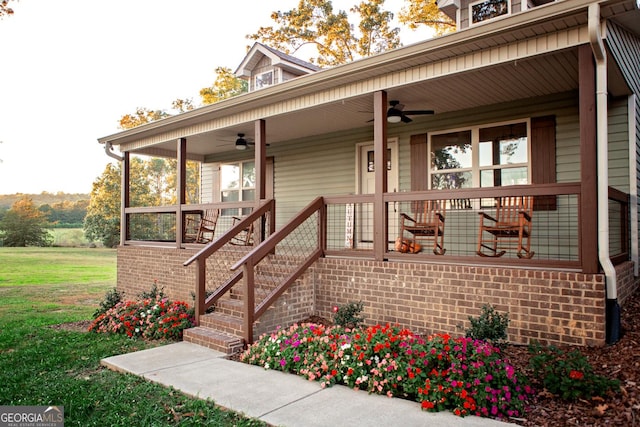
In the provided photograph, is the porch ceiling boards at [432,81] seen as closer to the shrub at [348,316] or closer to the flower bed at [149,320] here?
the shrub at [348,316]

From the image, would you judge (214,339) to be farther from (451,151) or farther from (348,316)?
(451,151)

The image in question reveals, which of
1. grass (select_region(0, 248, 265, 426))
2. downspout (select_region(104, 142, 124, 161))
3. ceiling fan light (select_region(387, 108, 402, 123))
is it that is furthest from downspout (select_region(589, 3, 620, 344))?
downspout (select_region(104, 142, 124, 161))

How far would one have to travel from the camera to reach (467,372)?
3281 millimetres

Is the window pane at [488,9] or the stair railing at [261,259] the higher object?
the window pane at [488,9]

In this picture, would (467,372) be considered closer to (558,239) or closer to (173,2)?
(558,239)

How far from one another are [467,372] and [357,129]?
5.84m

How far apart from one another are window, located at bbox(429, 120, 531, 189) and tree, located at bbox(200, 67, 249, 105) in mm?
18002

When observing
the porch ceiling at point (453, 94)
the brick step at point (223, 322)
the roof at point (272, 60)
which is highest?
the roof at point (272, 60)

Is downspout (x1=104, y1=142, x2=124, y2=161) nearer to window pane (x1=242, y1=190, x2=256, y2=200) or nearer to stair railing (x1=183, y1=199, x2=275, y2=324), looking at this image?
window pane (x1=242, y1=190, x2=256, y2=200)

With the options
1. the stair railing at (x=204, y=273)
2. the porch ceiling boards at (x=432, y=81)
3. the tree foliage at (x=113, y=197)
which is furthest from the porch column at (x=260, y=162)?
the tree foliage at (x=113, y=197)

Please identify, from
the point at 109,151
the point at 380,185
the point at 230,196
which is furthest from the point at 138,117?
the point at 380,185

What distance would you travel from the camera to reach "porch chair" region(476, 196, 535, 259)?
211 inches

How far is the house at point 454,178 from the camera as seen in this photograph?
13.5 feet

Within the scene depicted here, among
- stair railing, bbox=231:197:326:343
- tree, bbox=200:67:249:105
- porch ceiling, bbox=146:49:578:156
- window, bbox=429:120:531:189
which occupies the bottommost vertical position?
stair railing, bbox=231:197:326:343
